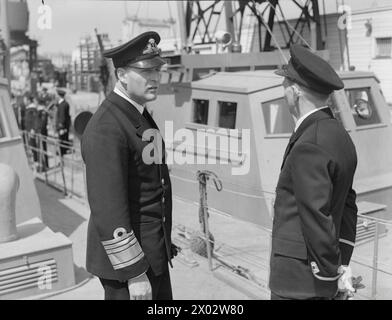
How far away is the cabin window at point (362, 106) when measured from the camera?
6.80 metres

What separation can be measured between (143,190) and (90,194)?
28 cm

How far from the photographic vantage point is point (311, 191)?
6.95 feet

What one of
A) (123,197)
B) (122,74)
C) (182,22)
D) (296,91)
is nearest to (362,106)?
A: (182,22)

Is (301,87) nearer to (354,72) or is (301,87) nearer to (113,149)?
(113,149)

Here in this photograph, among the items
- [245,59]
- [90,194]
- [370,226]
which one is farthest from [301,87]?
[245,59]

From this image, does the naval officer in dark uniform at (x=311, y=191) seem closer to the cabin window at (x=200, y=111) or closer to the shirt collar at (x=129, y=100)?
the shirt collar at (x=129, y=100)

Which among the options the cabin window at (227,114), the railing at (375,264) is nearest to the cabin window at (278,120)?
the cabin window at (227,114)

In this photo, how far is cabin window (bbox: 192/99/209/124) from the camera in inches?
279

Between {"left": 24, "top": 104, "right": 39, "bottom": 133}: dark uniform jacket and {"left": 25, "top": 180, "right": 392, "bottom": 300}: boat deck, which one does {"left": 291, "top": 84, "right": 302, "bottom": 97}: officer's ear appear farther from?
{"left": 24, "top": 104, "right": 39, "bottom": 133}: dark uniform jacket

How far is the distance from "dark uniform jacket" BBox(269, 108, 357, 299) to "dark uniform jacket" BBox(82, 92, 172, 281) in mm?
598

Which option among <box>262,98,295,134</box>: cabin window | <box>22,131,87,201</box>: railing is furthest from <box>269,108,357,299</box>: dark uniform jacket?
<box>22,131,87,201</box>: railing

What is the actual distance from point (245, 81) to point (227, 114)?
51cm

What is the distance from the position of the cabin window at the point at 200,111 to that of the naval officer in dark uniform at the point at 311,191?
15.2 ft

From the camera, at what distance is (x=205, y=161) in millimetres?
6832
